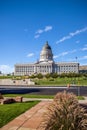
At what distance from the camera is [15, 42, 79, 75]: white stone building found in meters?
169

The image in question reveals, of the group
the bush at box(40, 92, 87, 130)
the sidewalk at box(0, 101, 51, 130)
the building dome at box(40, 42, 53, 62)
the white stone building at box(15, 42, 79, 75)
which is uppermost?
the building dome at box(40, 42, 53, 62)

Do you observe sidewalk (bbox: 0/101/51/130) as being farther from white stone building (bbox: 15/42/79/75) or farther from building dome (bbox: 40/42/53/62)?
building dome (bbox: 40/42/53/62)

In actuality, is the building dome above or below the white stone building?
above

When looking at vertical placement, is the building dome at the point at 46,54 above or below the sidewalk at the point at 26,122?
above

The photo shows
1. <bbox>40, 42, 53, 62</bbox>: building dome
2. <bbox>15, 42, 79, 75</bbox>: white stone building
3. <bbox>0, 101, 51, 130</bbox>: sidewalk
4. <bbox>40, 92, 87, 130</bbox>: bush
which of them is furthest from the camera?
<bbox>40, 42, 53, 62</bbox>: building dome

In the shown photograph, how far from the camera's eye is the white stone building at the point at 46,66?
555 ft

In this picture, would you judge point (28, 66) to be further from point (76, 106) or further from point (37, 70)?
point (76, 106)

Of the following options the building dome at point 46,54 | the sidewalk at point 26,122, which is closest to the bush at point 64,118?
the sidewalk at point 26,122

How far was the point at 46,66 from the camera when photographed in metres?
168

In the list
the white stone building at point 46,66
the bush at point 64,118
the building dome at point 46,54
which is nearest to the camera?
the bush at point 64,118

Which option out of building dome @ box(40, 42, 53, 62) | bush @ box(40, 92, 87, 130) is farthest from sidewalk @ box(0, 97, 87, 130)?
building dome @ box(40, 42, 53, 62)

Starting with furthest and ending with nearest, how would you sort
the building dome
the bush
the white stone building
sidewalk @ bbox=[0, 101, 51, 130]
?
the building dome, the white stone building, sidewalk @ bbox=[0, 101, 51, 130], the bush

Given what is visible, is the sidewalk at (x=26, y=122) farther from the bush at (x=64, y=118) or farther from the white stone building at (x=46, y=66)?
the white stone building at (x=46, y=66)

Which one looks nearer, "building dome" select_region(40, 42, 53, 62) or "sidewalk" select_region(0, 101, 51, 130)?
"sidewalk" select_region(0, 101, 51, 130)
